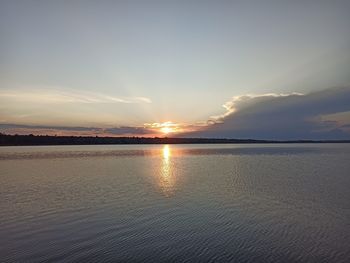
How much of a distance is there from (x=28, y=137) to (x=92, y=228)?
18069cm

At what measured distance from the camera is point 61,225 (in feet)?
44.8

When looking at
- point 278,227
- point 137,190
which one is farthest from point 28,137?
point 278,227

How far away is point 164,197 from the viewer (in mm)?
20453

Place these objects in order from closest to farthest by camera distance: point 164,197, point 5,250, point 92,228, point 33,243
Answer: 1. point 5,250
2. point 33,243
3. point 92,228
4. point 164,197

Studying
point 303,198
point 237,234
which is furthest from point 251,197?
point 237,234

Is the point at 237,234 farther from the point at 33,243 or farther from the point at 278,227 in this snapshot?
the point at 33,243

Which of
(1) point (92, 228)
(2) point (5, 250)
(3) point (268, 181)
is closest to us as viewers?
(2) point (5, 250)

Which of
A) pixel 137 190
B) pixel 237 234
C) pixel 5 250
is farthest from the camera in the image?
pixel 137 190

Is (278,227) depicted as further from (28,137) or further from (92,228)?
(28,137)

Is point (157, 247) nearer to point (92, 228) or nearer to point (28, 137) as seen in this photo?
point (92, 228)

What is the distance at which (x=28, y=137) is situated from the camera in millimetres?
176750

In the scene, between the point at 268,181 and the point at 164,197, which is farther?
the point at 268,181

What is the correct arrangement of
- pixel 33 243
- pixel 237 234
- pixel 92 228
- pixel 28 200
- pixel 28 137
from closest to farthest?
pixel 33 243 < pixel 237 234 < pixel 92 228 < pixel 28 200 < pixel 28 137

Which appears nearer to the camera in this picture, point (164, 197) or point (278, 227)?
point (278, 227)
